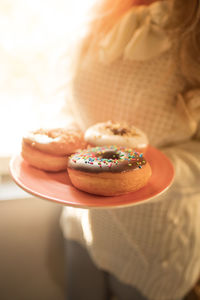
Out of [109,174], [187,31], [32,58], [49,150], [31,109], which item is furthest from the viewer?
[31,109]

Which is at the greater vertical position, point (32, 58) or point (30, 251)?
point (32, 58)

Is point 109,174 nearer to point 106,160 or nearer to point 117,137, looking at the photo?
point 106,160

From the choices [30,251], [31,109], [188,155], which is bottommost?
[30,251]

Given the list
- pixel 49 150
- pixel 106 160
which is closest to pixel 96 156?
pixel 106 160

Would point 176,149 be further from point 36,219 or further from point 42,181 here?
point 36,219

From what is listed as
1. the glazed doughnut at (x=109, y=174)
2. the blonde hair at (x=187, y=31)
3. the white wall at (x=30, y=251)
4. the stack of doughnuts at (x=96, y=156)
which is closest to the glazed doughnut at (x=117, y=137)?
the stack of doughnuts at (x=96, y=156)

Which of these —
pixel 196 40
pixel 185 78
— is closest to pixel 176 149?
pixel 185 78
